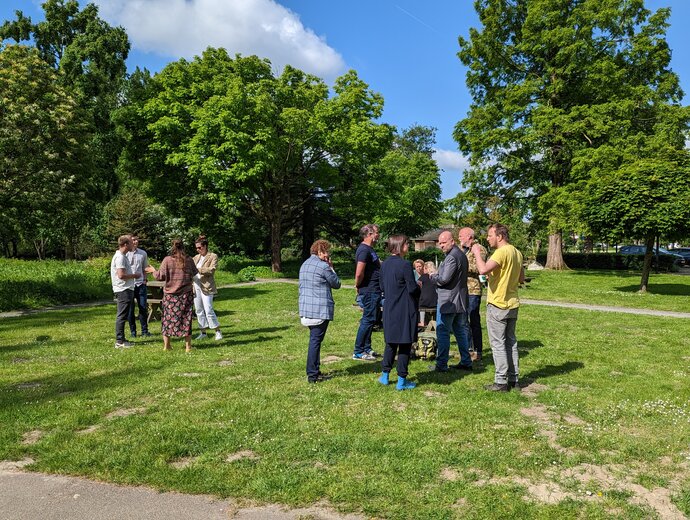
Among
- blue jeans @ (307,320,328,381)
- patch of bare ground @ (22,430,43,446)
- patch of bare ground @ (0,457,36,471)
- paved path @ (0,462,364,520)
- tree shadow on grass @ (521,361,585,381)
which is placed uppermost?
blue jeans @ (307,320,328,381)

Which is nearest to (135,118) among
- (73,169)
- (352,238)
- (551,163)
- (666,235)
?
(73,169)

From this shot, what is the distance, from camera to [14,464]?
13.0 feet

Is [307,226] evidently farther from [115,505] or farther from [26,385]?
[115,505]

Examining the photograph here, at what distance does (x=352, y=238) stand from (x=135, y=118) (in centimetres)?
1530

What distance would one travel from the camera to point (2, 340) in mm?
9469

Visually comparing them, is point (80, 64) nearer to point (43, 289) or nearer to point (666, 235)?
point (43, 289)

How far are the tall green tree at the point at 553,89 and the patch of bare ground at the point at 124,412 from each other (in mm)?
21390

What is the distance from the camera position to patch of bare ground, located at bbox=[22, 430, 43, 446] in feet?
14.3

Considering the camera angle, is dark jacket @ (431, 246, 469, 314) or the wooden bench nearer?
dark jacket @ (431, 246, 469, 314)

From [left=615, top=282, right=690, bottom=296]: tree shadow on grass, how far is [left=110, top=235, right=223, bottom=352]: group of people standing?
15879 mm

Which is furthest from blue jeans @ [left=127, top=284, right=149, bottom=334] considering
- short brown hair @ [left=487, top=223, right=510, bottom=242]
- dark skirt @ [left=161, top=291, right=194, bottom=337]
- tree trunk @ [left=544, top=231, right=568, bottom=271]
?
tree trunk @ [left=544, top=231, right=568, bottom=271]

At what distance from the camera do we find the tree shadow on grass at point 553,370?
6.57 m

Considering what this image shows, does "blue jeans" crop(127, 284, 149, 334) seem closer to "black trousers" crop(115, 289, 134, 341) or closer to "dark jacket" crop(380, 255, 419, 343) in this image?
"black trousers" crop(115, 289, 134, 341)

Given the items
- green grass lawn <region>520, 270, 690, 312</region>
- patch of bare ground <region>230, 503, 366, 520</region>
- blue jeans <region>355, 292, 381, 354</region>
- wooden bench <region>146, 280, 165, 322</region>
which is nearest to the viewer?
patch of bare ground <region>230, 503, 366, 520</region>
